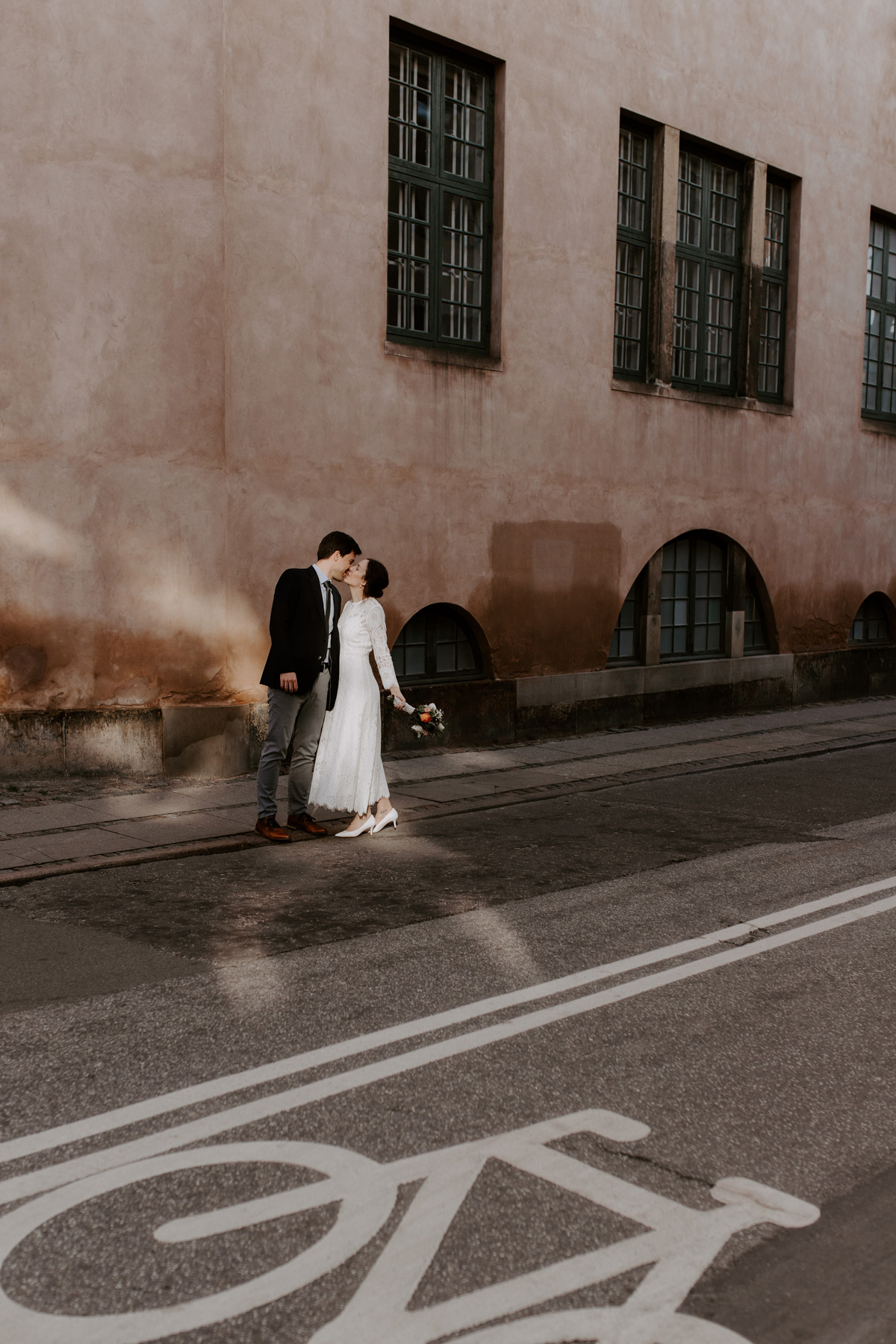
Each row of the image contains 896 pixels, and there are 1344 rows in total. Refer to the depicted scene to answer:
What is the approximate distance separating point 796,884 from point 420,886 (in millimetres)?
2104

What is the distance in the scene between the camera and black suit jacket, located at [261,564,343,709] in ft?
27.7

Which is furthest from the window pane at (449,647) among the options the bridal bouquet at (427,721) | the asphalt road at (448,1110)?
the asphalt road at (448,1110)

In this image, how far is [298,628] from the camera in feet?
27.8

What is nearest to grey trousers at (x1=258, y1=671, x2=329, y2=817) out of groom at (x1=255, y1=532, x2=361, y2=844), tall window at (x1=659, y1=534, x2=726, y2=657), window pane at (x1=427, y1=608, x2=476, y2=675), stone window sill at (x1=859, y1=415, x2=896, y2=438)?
groom at (x1=255, y1=532, x2=361, y2=844)

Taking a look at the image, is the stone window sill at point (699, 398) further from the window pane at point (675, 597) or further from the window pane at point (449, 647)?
the window pane at point (449, 647)

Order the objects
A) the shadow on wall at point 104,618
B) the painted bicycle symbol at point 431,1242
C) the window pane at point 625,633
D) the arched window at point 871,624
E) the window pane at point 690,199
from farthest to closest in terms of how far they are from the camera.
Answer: the arched window at point 871,624 → the window pane at point 690,199 → the window pane at point 625,633 → the shadow on wall at point 104,618 → the painted bicycle symbol at point 431,1242

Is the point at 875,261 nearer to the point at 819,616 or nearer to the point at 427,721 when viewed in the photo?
the point at 819,616

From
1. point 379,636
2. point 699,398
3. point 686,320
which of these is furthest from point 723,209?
point 379,636

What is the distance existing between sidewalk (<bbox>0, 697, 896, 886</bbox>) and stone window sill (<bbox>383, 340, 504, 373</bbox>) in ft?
12.2

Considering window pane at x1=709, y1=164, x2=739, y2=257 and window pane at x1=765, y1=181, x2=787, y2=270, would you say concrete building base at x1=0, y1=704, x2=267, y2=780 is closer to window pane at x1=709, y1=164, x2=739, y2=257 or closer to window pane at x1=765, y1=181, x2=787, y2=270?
window pane at x1=709, y1=164, x2=739, y2=257

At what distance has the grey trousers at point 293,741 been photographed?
8.48 m

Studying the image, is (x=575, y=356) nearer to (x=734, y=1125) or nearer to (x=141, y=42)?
(x=141, y=42)

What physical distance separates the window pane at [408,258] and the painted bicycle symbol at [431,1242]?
9.69m

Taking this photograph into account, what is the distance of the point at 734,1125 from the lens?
404 centimetres
